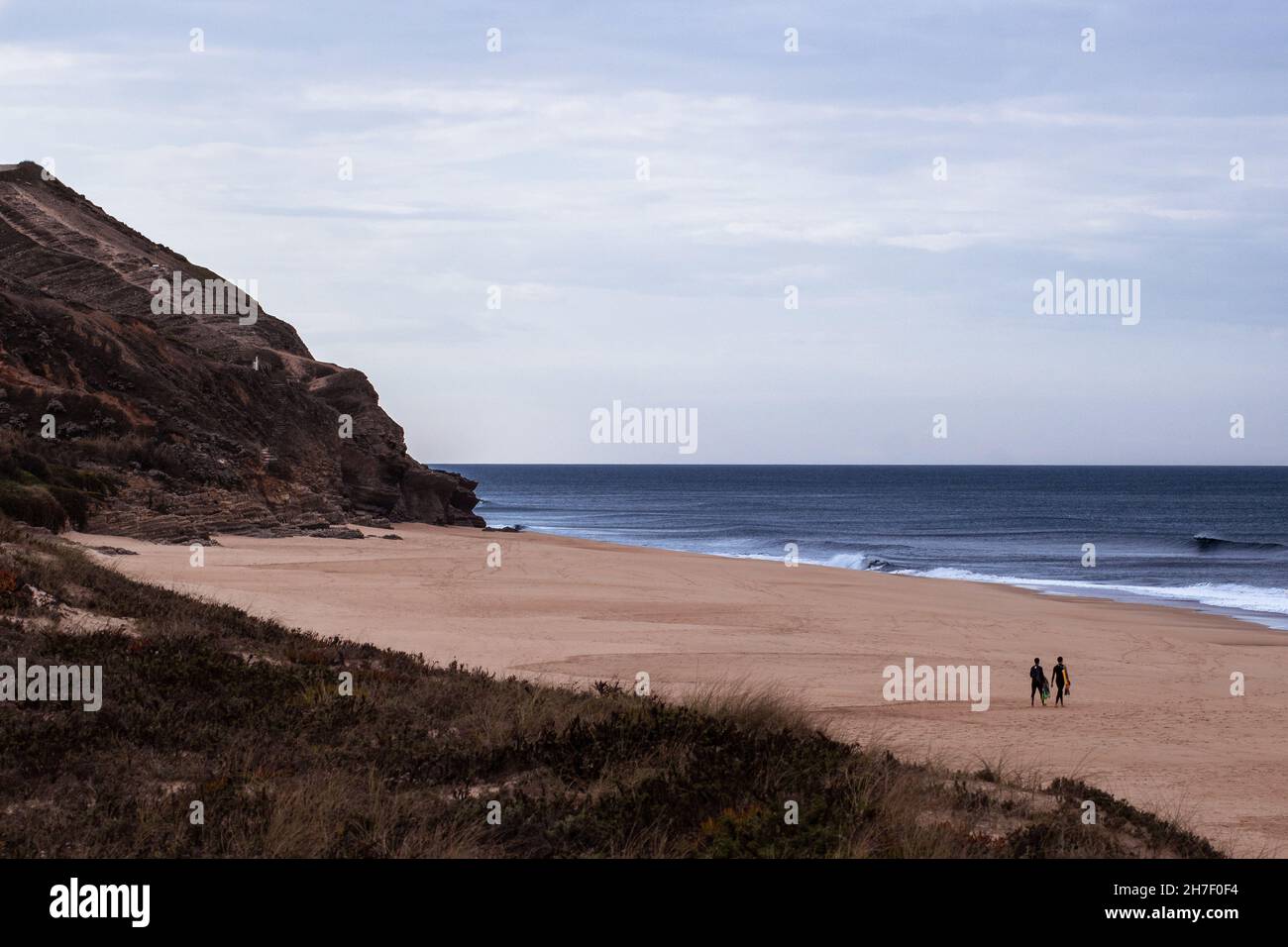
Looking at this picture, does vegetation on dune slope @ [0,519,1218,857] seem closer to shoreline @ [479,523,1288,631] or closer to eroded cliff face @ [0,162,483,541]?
eroded cliff face @ [0,162,483,541]

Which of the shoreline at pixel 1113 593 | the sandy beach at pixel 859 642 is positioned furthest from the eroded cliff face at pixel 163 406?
the shoreline at pixel 1113 593

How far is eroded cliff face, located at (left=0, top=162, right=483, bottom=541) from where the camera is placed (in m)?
34.3

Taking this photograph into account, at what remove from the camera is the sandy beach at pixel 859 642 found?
40.9 feet

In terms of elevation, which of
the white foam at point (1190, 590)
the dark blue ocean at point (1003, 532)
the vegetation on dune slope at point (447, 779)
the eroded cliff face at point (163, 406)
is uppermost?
the eroded cliff face at point (163, 406)

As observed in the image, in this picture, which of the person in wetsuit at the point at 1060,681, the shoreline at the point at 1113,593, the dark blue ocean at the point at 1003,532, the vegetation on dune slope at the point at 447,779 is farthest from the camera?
the dark blue ocean at the point at 1003,532

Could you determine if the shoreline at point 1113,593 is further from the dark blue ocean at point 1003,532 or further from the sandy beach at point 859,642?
the sandy beach at point 859,642

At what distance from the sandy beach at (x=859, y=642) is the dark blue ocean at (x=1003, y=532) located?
9.20m

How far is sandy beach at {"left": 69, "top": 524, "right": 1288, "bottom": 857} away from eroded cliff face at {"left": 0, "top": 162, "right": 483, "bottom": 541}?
138 inches

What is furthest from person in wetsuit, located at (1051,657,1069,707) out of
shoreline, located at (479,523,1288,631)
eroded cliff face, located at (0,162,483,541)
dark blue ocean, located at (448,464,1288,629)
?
eroded cliff face, located at (0,162,483,541)

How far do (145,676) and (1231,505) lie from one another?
121 m

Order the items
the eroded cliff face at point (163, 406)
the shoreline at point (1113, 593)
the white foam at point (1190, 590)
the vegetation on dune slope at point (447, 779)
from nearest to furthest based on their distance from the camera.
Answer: the vegetation on dune slope at point (447, 779), the shoreline at point (1113, 593), the eroded cliff face at point (163, 406), the white foam at point (1190, 590)

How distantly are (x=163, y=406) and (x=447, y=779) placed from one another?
120 ft

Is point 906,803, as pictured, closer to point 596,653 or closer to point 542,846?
point 542,846
